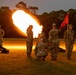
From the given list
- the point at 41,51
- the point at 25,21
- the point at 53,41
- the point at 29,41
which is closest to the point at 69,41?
the point at 53,41

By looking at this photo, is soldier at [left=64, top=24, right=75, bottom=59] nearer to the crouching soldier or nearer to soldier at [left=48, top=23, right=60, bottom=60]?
soldier at [left=48, top=23, right=60, bottom=60]

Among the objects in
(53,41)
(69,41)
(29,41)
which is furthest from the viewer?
(29,41)

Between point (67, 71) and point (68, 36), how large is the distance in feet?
19.7

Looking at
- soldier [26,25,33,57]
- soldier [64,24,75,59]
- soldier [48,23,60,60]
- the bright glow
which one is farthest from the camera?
the bright glow

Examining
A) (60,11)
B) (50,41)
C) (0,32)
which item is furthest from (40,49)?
(60,11)

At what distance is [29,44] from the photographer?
22.2 meters

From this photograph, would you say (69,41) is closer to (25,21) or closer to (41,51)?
(41,51)

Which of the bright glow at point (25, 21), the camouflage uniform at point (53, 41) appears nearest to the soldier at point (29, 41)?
the camouflage uniform at point (53, 41)

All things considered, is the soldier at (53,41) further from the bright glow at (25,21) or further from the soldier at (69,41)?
the bright glow at (25,21)

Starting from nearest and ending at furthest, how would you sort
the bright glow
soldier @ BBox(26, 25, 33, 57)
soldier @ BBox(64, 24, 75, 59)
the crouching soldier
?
the crouching soldier
soldier @ BBox(64, 24, 75, 59)
soldier @ BBox(26, 25, 33, 57)
the bright glow

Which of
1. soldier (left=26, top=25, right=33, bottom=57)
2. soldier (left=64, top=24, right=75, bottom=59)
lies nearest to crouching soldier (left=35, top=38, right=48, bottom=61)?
soldier (left=64, top=24, right=75, bottom=59)

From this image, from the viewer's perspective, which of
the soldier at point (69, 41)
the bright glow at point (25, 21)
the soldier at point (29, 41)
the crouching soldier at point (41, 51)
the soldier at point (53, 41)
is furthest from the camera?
the bright glow at point (25, 21)

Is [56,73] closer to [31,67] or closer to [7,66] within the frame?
[31,67]

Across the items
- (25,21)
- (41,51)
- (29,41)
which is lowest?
(41,51)
